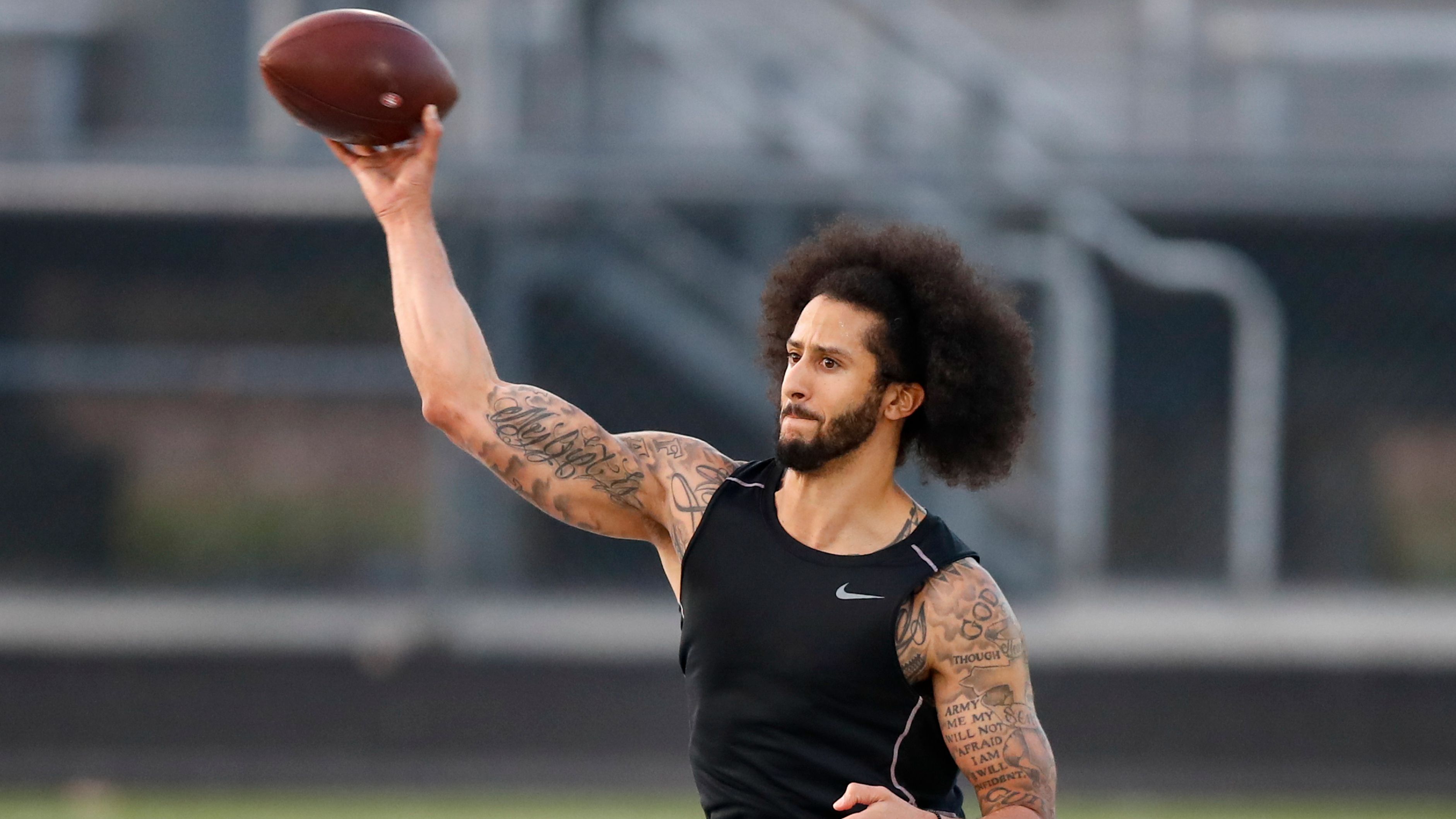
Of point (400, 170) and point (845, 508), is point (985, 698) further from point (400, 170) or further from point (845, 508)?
point (400, 170)

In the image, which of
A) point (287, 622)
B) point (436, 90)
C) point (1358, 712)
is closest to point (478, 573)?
point (287, 622)

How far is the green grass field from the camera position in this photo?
700cm

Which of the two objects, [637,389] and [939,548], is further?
[637,389]

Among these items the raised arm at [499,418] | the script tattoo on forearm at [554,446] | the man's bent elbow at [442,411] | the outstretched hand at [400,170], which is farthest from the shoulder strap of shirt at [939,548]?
the outstretched hand at [400,170]

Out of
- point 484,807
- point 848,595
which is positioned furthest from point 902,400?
point 484,807

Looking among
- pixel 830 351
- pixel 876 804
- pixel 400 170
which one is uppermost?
pixel 400 170

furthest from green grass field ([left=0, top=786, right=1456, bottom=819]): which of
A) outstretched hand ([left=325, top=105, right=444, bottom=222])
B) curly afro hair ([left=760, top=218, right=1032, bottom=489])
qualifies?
outstretched hand ([left=325, top=105, right=444, bottom=222])

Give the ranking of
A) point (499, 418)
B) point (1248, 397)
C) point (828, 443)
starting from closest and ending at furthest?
point (828, 443) → point (499, 418) → point (1248, 397)

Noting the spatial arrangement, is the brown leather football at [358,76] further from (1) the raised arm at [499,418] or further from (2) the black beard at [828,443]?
(2) the black beard at [828,443]

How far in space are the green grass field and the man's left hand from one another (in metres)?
4.12

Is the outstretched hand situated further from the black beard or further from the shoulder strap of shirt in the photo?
the shoulder strap of shirt

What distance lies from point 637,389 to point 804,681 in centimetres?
618

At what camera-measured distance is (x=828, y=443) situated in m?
3.25

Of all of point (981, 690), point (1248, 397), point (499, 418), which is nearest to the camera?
point (981, 690)
